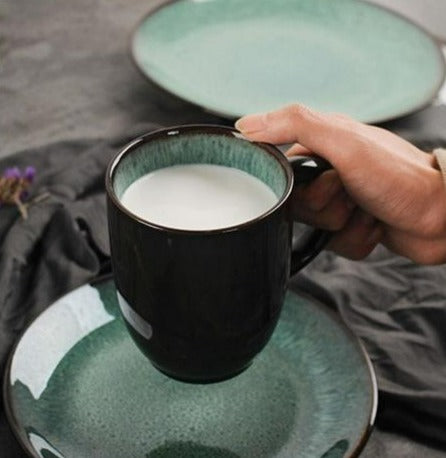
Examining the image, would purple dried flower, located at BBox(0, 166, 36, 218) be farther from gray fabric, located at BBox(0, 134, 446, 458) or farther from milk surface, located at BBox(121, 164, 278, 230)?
milk surface, located at BBox(121, 164, 278, 230)

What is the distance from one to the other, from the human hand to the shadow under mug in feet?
0.08

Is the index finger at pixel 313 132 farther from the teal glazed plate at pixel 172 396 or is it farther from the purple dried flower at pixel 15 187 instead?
the purple dried flower at pixel 15 187

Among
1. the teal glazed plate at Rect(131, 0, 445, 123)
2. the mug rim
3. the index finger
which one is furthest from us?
the teal glazed plate at Rect(131, 0, 445, 123)

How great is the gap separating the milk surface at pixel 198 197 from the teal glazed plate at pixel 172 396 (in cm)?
11

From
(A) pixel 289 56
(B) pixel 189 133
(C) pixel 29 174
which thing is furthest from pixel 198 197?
(A) pixel 289 56

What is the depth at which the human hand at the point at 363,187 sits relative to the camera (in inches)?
20.9

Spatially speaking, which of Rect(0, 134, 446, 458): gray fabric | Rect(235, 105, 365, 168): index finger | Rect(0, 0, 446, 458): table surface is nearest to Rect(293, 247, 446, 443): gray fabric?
Rect(0, 134, 446, 458): gray fabric

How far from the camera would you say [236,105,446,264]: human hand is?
532 millimetres

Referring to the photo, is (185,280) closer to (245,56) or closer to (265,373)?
(265,373)

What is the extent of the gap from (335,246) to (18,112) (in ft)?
1.12

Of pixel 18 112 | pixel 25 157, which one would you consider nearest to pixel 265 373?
pixel 25 157

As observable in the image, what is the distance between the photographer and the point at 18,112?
2.65 feet

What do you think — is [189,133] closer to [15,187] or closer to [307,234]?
[307,234]

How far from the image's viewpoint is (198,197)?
0.47 meters
